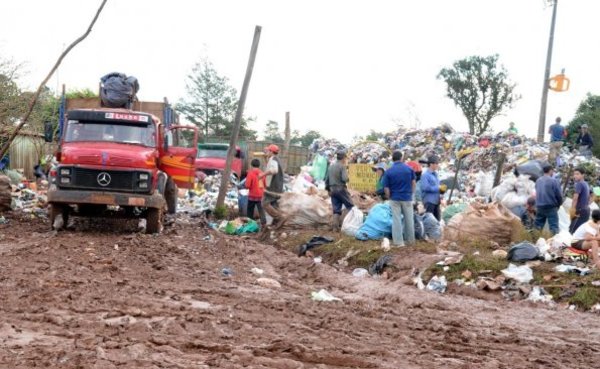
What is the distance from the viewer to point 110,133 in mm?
12602

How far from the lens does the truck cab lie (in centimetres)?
2519

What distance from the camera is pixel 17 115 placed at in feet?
60.8

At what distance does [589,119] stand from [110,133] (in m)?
30.2

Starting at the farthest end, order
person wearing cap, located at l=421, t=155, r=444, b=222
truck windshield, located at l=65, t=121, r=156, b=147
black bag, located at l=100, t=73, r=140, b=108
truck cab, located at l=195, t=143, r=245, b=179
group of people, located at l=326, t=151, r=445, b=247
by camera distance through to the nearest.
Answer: truck cab, located at l=195, t=143, r=245, b=179
black bag, located at l=100, t=73, r=140, b=108
truck windshield, located at l=65, t=121, r=156, b=147
person wearing cap, located at l=421, t=155, r=444, b=222
group of people, located at l=326, t=151, r=445, b=247

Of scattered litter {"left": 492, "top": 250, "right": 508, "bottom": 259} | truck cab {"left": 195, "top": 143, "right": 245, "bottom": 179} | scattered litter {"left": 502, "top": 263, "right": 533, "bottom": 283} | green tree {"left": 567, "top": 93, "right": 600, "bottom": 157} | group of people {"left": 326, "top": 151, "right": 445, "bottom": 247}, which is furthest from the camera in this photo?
green tree {"left": 567, "top": 93, "right": 600, "bottom": 157}

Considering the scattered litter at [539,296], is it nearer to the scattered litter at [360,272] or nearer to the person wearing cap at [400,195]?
the scattered litter at [360,272]

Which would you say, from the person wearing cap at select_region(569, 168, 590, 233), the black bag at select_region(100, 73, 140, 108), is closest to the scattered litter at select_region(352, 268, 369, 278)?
the person wearing cap at select_region(569, 168, 590, 233)

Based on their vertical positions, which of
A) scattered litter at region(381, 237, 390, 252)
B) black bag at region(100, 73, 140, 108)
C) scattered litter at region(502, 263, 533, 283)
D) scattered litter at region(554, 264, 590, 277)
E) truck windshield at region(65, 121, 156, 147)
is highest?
black bag at region(100, 73, 140, 108)

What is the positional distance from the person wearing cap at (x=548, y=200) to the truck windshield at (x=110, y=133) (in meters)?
6.84

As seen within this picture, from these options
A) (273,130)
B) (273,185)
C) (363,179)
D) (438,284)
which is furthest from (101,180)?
(273,130)

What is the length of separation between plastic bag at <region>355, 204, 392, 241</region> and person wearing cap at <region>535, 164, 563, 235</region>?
252cm

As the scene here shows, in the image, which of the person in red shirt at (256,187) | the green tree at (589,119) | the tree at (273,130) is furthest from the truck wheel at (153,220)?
the tree at (273,130)

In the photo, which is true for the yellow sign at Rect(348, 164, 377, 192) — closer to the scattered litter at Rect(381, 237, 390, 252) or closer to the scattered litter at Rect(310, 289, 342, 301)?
the scattered litter at Rect(381, 237, 390, 252)

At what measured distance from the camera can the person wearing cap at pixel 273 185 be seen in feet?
45.8
